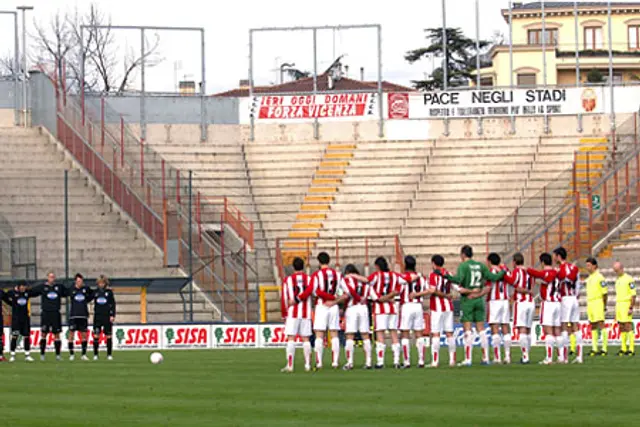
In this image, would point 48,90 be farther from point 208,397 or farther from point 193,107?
point 208,397

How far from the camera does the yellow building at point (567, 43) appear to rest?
7975cm

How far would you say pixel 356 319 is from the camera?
80.5 ft

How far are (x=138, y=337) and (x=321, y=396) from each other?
20.8 meters

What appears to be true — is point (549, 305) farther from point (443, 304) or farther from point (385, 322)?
point (385, 322)

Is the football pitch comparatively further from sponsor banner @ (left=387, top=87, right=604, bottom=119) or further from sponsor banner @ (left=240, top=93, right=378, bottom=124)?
sponsor banner @ (left=240, top=93, right=378, bottom=124)

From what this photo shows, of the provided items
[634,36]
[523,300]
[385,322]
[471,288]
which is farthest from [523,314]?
[634,36]

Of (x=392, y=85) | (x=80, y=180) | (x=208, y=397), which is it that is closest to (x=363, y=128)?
(x=80, y=180)

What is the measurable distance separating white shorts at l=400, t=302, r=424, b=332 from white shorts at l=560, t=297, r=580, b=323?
2714 mm

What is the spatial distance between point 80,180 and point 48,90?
470cm

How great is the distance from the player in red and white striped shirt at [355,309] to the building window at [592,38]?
2664 inches

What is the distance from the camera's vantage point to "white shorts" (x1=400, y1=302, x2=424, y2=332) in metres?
24.9

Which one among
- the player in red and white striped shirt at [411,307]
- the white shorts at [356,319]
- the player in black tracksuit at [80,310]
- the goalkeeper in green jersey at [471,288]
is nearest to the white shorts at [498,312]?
the goalkeeper in green jersey at [471,288]

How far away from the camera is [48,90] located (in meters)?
51.6

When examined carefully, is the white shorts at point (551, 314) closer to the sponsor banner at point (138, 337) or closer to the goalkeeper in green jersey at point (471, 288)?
the goalkeeper in green jersey at point (471, 288)
